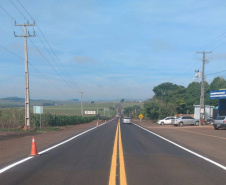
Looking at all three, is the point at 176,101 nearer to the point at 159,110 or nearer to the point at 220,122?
the point at 159,110

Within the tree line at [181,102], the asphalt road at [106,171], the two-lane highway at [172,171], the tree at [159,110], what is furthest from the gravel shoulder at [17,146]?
the tree line at [181,102]

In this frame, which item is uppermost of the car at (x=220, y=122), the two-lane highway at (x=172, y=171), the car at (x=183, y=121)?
the two-lane highway at (x=172, y=171)

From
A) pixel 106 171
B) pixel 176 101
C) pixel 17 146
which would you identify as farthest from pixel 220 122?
pixel 176 101

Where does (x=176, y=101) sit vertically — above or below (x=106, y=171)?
above

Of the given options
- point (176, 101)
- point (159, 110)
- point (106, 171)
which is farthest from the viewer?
point (176, 101)

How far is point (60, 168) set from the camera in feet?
31.1

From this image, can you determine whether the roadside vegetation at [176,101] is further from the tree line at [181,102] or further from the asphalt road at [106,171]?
the asphalt road at [106,171]

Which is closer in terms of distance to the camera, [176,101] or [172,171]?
[172,171]

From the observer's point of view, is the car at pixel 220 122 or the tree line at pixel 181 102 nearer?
the car at pixel 220 122

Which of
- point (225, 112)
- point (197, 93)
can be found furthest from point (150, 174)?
point (197, 93)

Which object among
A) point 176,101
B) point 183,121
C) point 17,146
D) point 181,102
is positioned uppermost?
point 176,101

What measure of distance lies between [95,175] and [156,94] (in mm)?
142169

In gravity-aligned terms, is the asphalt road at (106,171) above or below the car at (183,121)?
above

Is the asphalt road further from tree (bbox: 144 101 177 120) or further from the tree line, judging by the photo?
the tree line
